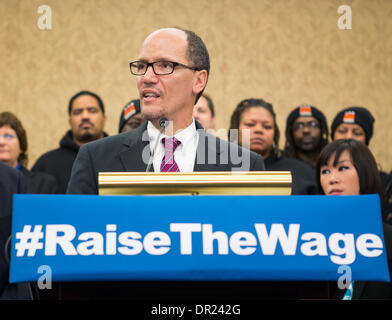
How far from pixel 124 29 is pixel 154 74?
405cm

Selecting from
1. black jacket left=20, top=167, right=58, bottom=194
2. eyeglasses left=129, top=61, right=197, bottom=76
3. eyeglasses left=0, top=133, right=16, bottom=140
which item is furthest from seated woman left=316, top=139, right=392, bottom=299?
eyeglasses left=0, top=133, right=16, bottom=140

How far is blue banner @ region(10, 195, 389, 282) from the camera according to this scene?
3.36ft

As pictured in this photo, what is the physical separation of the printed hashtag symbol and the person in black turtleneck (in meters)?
2.42

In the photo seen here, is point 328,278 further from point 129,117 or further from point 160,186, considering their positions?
point 129,117

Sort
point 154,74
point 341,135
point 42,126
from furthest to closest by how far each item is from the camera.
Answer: point 42,126 → point 341,135 → point 154,74

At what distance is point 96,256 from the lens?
40.4 inches

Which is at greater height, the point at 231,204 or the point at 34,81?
the point at 34,81

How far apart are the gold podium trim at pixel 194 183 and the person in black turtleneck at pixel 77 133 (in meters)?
2.42

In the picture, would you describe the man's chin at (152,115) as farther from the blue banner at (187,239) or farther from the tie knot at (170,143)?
the blue banner at (187,239)

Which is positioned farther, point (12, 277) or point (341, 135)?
point (341, 135)

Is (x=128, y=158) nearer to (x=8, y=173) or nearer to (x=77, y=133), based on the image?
(x=8, y=173)
